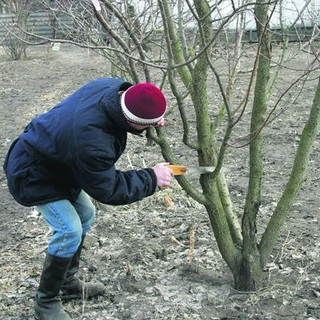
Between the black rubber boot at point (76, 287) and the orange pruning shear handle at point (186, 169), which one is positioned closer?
the orange pruning shear handle at point (186, 169)

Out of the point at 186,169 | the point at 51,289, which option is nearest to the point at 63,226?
the point at 51,289

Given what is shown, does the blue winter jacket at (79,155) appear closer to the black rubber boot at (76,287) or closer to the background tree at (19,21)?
the black rubber boot at (76,287)

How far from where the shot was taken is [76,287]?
128 inches

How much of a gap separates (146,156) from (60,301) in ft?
10.1

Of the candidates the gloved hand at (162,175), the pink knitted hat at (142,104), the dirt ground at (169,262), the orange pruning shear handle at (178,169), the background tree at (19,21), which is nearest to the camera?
the pink knitted hat at (142,104)

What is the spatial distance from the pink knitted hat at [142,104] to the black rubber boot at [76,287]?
1098 millimetres

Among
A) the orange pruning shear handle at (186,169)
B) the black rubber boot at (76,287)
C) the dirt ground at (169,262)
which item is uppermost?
the orange pruning shear handle at (186,169)

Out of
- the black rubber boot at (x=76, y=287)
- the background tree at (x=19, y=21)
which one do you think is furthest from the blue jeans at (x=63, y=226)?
the background tree at (x=19, y=21)

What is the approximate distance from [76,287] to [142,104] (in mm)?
1324

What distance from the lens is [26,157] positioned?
274 centimetres

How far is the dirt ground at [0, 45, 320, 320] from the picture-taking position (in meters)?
3.18

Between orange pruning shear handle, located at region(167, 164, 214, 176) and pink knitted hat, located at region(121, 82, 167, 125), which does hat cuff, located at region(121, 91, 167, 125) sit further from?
orange pruning shear handle, located at region(167, 164, 214, 176)

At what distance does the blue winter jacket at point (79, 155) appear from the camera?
2496 millimetres

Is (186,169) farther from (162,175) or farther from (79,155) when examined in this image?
(79,155)
